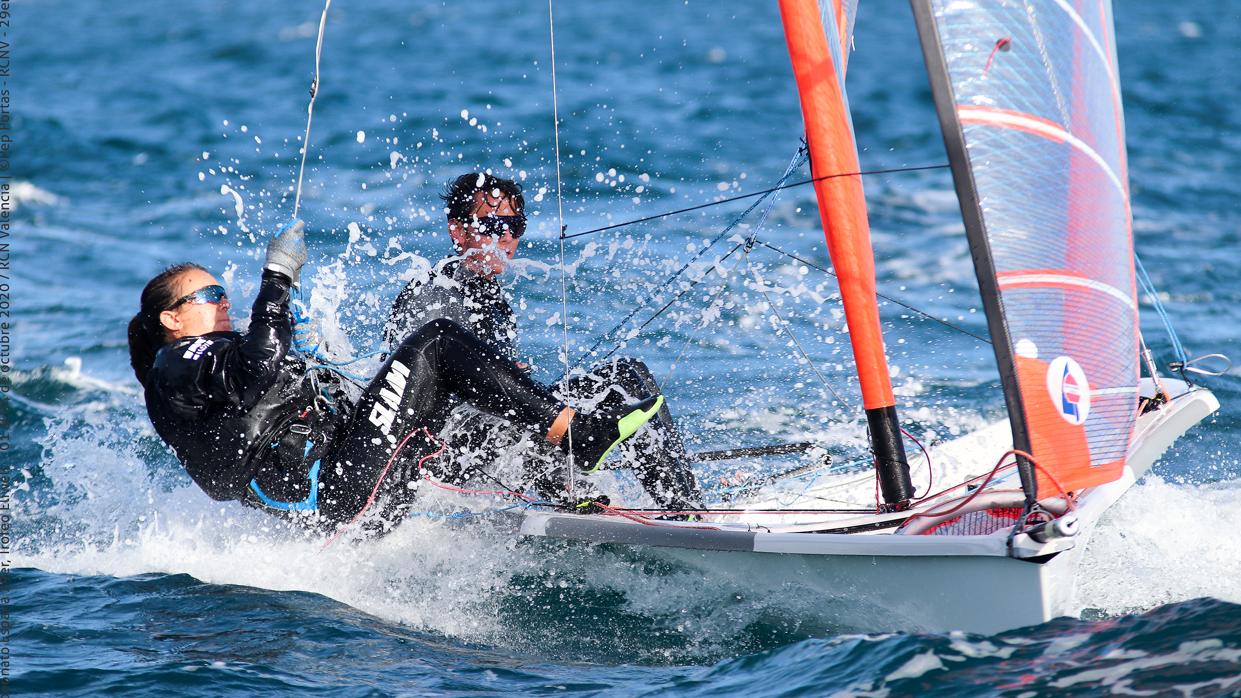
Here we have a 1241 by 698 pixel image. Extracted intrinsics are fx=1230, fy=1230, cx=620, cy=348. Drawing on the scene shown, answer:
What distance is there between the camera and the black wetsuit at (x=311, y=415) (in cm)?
356

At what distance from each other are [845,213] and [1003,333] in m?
0.72

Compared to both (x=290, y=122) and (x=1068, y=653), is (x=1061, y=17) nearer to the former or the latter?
(x=1068, y=653)

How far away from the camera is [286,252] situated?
3.51m

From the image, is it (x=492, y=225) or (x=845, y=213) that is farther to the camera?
(x=492, y=225)

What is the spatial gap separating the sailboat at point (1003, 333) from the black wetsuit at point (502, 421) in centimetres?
31

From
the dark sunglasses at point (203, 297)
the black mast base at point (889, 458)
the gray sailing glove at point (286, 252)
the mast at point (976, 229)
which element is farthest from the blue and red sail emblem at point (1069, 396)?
the dark sunglasses at point (203, 297)

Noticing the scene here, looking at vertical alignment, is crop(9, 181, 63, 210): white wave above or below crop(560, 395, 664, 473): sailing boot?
above

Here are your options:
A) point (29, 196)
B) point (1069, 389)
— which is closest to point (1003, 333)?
point (1069, 389)

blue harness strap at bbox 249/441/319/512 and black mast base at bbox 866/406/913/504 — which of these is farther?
blue harness strap at bbox 249/441/319/512

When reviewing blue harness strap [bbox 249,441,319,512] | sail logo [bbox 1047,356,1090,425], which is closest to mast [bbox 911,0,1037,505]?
sail logo [bbox 1047,356,1090,425]

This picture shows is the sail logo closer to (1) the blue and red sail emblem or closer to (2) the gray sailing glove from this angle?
(1) the blue and red sail emblem

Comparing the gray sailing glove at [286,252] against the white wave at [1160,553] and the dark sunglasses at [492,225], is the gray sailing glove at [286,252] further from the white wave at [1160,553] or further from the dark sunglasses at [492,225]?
the white wave at [1160,553]

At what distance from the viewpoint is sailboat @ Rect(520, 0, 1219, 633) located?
3.04m

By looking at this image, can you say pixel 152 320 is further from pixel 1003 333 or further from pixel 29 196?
pixel 29 196
